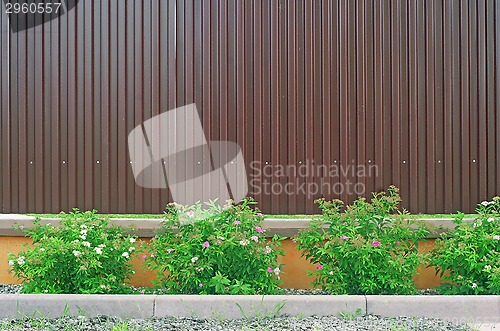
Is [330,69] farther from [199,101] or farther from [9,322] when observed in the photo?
[9,322]

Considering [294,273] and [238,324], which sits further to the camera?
[294,273]

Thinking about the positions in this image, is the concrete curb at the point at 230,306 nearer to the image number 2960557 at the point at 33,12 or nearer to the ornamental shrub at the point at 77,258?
the ornamental shrub at the point at 77,258

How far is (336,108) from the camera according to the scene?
5.08 metres

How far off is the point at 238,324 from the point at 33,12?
2.84 metres

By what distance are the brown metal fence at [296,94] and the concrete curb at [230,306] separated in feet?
3.33

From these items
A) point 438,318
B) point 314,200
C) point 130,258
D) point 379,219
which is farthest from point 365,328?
point 130,258

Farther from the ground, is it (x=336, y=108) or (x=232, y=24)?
(x=232, y=24)

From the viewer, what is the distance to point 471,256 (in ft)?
14.6

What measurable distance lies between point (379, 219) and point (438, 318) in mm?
815

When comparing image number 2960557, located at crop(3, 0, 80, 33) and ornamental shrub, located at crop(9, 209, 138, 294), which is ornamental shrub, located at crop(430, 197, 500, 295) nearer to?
ornamental shrub, located at crop(9, 209, 138, 294)

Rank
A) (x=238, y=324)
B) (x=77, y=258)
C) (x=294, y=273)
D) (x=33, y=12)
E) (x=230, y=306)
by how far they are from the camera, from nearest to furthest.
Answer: (x=238, y=324), (x=230, y=306), (x=77, y=258), (x=294, y=273), (x=33, y=12)
